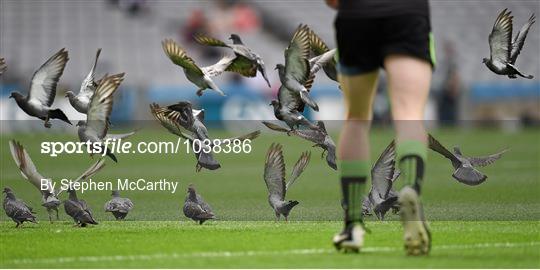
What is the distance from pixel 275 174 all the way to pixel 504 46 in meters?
2.42

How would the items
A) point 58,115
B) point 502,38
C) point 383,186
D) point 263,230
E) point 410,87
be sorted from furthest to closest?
point 502,38
point 383,186
point 58,115
point 263,230
point 410,87

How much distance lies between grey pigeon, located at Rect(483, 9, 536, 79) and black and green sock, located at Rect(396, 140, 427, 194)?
4014mm

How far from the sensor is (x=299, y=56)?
10297 mm

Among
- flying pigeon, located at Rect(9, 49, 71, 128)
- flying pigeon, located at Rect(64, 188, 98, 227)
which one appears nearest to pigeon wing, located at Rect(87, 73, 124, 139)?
flying pigeon, located at Rect(9, 49, 71, 128)

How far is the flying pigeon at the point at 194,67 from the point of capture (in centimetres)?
1036

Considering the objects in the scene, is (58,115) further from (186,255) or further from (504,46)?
(504,46)

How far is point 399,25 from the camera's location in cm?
715

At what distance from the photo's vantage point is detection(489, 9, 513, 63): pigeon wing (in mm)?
11008

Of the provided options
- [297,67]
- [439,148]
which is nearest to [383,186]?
[439,148]

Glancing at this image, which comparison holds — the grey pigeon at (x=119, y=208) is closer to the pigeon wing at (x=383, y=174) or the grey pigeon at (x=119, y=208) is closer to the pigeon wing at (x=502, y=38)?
the pigeon wing at (x=383, y=174)

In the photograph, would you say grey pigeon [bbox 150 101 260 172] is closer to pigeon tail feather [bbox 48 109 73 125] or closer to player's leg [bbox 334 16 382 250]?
pigeon tail feather [bbox 48 109 73 125]

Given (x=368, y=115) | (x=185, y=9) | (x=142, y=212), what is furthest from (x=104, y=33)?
(x=368, y=115)

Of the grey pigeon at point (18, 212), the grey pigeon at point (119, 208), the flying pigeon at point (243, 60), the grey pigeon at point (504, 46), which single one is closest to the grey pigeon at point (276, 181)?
the flying pigeon at point (243, 60)

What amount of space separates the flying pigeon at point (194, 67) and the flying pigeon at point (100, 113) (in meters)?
0.83
